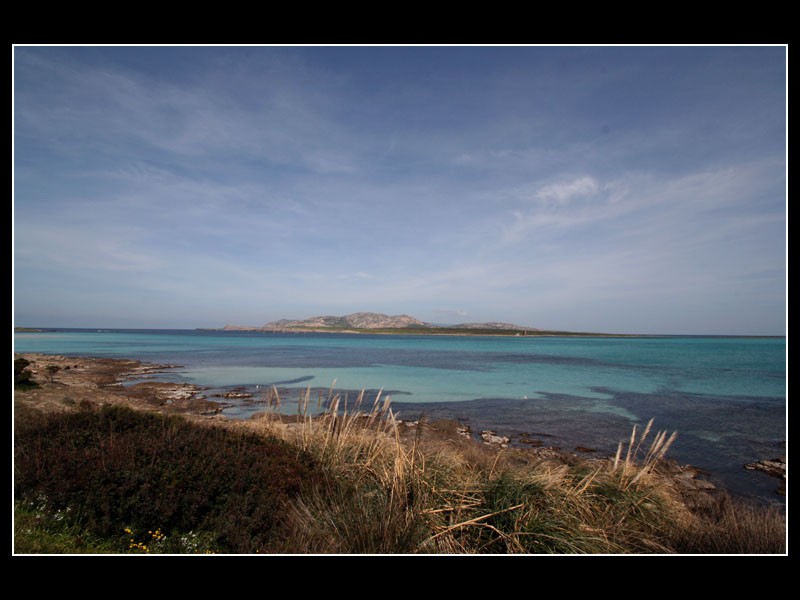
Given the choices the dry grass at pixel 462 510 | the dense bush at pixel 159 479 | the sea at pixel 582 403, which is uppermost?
the dense bush at pixel 159 479

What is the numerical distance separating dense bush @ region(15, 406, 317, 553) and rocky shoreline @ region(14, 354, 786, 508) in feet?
7.45

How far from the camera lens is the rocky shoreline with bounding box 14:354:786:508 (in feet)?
34.9

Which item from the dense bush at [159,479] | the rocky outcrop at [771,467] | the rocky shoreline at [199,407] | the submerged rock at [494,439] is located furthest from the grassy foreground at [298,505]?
the rocky outcrop at [771,467]

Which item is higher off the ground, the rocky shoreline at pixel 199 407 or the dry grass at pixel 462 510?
the dry grass at pixel 462 510

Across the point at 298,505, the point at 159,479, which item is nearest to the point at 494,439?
the point at 298,505

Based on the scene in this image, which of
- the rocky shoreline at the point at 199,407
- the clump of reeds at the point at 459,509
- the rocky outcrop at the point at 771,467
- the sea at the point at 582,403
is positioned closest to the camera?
the clump of reeds at the point at 459,509

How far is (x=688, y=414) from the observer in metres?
19.0

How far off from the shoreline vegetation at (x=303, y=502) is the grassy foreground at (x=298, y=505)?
0.06 feet

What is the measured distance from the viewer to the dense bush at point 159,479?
182 inches

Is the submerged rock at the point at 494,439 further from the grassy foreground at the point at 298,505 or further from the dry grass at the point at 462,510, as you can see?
the grassy foreground at the point at 298,505

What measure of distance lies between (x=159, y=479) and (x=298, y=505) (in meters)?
1.79

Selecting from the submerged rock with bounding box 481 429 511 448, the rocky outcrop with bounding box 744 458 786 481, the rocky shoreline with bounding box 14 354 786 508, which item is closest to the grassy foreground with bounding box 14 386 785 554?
the rocky shoreline with bounding box 14 354 786 508

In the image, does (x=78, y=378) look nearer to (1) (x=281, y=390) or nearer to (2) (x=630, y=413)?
(1) (x=281, y=390)

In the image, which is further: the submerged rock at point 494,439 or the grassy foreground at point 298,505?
the submerged rock at point 494,439
